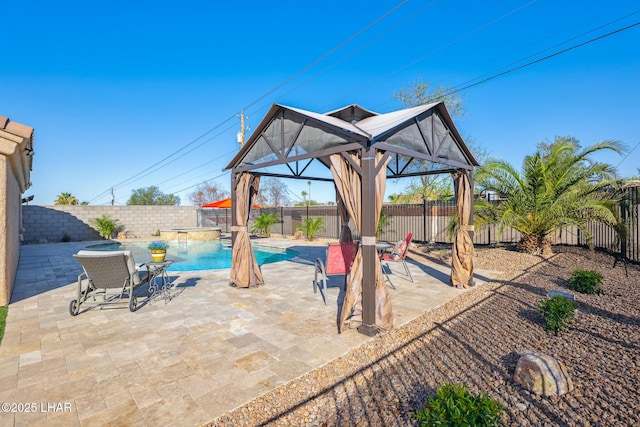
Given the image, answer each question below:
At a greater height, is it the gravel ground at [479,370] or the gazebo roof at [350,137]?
the gazebo roof at [350,137]

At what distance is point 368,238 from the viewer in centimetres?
367

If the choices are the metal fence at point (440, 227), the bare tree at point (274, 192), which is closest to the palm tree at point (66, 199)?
the metal fence at point (440, 227)

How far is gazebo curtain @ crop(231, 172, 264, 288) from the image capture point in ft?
18.9

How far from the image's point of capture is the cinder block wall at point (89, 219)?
14.9 metres

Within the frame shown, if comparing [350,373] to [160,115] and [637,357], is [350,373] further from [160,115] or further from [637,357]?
[160,115]

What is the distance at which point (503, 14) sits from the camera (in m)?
8.04

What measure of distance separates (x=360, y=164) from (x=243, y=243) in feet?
9.62

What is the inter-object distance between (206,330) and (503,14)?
977 centimetres

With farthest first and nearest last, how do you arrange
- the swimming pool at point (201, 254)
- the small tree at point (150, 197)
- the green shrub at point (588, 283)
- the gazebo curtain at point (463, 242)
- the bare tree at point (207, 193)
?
the bare tree at point (207, 193) → the small tree at point (150, 197) → the swimming pool at point (201, 254) → the gazebo curtain at point (463, 242) → the green shrub at point (588, 283)

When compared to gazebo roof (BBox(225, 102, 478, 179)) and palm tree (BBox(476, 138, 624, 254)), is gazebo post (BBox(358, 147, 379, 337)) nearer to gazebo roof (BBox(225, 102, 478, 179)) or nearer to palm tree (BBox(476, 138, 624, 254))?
gazebo roof (BBox(225, 102, 478, 179))

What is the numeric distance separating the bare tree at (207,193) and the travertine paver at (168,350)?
1573 inches

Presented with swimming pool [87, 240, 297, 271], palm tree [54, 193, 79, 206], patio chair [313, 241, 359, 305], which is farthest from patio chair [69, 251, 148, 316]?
palm tree [54, 193, 79, 206]

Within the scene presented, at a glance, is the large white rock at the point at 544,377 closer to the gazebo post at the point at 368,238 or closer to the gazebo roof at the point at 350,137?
the gazebo post at the point at 368,238

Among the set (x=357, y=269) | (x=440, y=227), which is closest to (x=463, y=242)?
(x=357, y=269)
